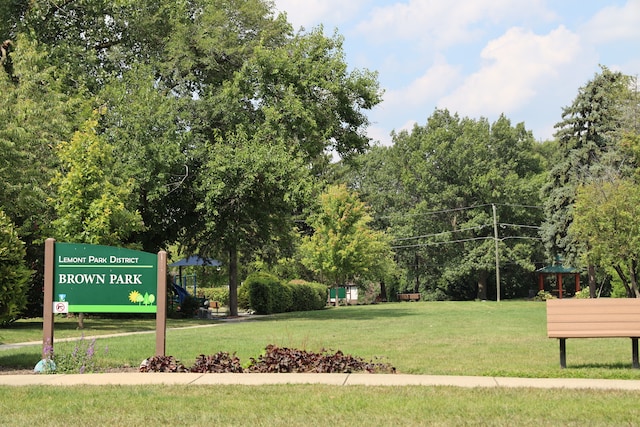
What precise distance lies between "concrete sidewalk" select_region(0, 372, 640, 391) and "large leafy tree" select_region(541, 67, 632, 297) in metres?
35.5

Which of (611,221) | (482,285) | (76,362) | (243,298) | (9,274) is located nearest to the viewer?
(76,362)

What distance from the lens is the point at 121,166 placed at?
90.0 feet

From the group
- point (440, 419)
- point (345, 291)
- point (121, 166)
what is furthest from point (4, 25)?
point (345, 291)

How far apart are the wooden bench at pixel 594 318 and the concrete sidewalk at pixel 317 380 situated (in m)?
1.08

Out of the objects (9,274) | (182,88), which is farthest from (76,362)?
(182,88)

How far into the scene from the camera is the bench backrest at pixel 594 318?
35.1ft

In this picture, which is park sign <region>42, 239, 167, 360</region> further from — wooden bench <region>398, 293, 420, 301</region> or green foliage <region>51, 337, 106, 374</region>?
wooden bench <region>398, 293, 420, 301</region>

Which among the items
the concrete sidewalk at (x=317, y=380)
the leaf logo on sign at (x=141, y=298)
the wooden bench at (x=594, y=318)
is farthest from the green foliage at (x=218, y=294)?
the wooden bench at (x=594, y=318)

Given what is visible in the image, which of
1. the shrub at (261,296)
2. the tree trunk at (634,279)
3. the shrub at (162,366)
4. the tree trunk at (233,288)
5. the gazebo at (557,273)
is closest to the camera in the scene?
the shrub at (162,366)

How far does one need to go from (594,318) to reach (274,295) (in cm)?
2934

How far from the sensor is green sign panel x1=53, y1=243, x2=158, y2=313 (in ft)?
38.6

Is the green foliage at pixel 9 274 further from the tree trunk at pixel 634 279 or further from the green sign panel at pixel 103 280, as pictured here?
the tree trunk at pixel 634 279

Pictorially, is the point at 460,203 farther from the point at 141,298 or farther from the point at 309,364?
the point at 309,364

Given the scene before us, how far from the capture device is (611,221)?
124 ft
